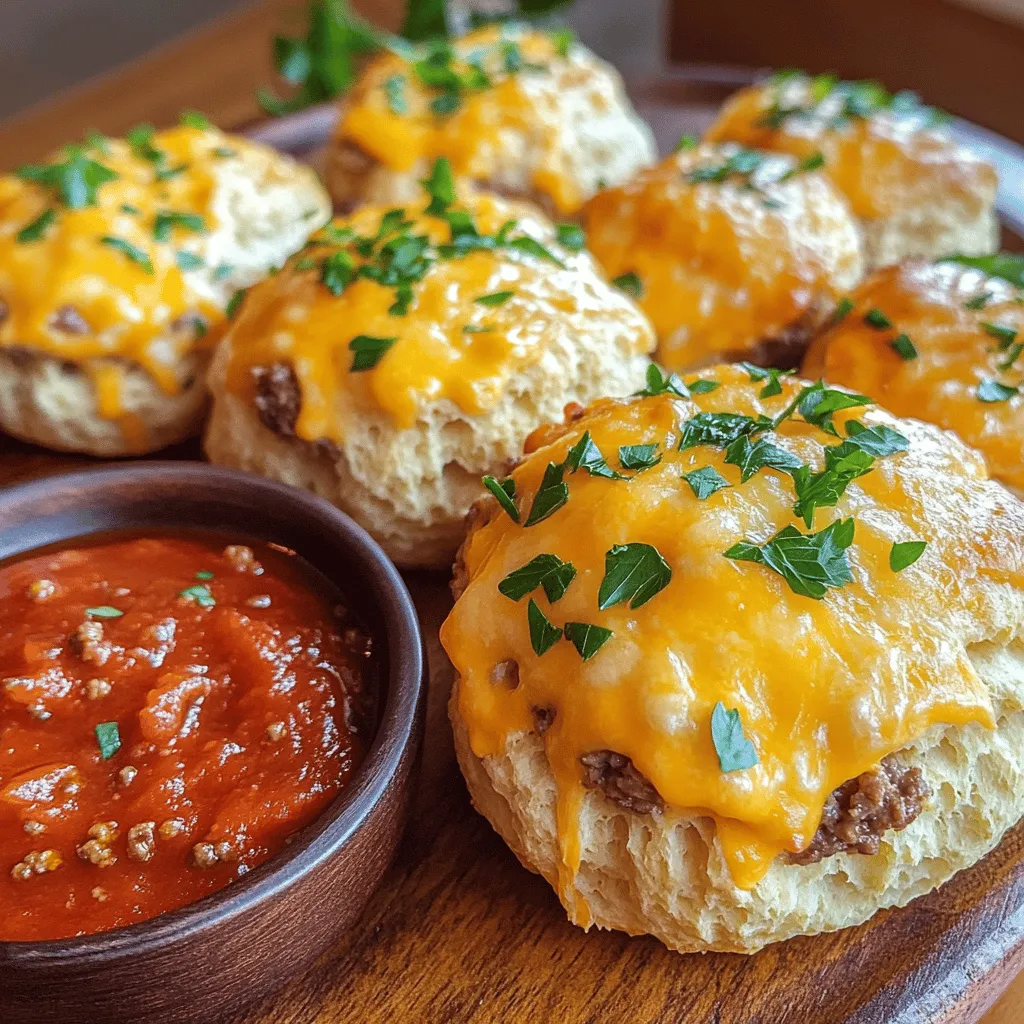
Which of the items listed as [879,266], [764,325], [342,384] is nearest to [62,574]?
[342,384]

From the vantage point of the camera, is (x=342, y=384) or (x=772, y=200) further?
(x=772, y=200)

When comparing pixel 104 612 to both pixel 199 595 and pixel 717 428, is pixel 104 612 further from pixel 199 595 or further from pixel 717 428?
pixel 717 428

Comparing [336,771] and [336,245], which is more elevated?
[336,245]

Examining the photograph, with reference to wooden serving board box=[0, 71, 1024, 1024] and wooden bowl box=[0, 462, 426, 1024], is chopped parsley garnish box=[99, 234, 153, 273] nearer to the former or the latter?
wooden bowl box=[0, 462, 426, 1024]

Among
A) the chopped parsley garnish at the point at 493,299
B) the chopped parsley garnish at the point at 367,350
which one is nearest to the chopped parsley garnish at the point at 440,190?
the chopped parsley garnish at the point at 493,299

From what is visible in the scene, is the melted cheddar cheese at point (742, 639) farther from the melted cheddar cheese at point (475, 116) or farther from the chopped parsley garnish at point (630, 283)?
the melted cheddar cheese at point (475, 116)

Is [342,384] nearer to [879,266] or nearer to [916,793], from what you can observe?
[916,793]
